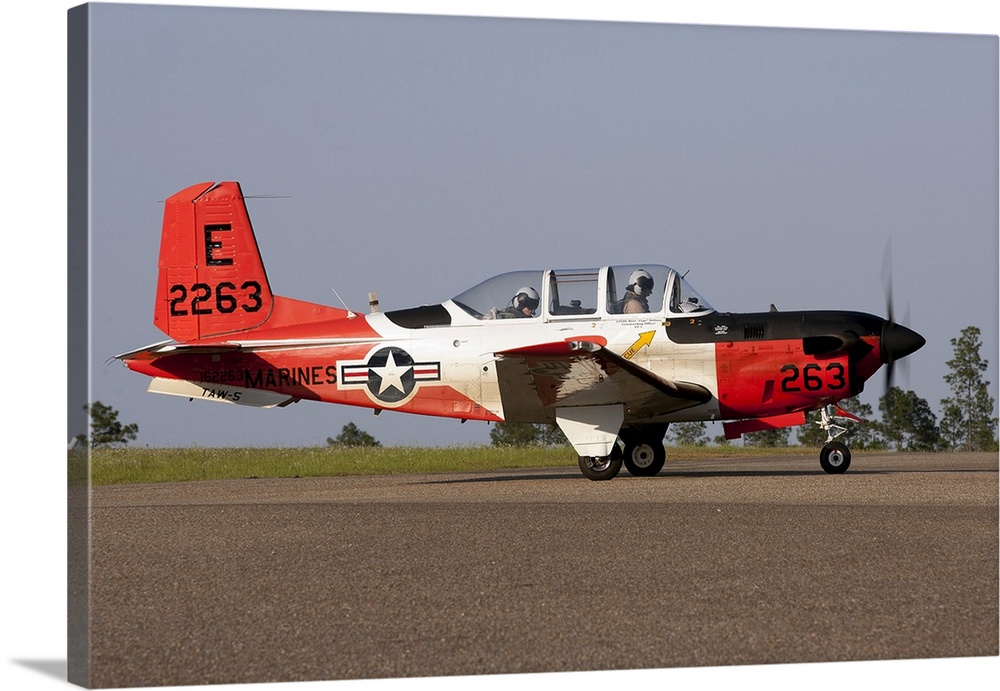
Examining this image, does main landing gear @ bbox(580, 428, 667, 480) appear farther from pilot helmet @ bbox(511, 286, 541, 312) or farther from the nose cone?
the nose cone

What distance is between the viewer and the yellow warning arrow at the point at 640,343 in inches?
640

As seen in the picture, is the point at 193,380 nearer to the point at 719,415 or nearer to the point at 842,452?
the point at 719,415

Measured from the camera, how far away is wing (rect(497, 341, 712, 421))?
15016 millimetres

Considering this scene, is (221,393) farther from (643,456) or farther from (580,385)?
(643,456)

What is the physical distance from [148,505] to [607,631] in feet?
26.6

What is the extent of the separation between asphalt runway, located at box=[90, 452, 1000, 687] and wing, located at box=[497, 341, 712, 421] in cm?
240

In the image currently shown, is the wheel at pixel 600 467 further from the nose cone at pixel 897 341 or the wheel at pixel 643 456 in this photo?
the nose cone at pixel 897 341

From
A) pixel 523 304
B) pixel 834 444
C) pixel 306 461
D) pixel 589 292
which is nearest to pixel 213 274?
pixel 523 304

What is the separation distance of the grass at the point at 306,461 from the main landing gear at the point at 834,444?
6.64 metres

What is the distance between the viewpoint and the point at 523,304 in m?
16.2

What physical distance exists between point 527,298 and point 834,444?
4.52 m

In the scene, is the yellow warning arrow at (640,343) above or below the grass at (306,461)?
above

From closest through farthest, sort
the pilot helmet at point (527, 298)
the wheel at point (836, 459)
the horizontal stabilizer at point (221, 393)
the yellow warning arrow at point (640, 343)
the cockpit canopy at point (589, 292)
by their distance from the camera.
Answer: the cockpit canopy at point (589, 292) → the pilot helmet at point (527, 298) → the yellow warning arrow at point (640, 343) → the wheel at point (836, 459) → the horizontal stabilizer at point (221, 393)

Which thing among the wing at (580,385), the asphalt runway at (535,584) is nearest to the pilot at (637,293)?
the wing at (580,385)
